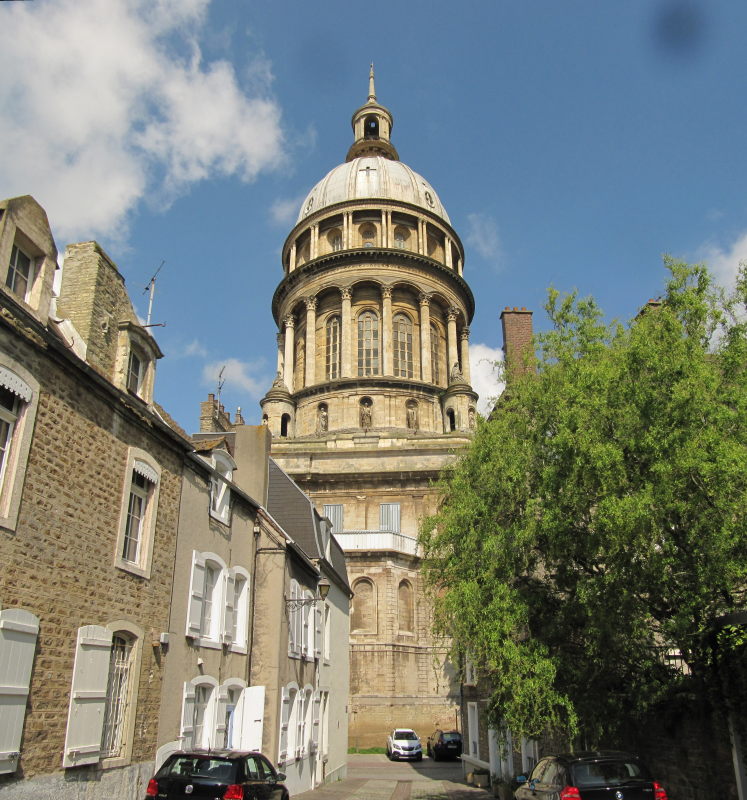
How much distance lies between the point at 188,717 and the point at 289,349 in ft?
119

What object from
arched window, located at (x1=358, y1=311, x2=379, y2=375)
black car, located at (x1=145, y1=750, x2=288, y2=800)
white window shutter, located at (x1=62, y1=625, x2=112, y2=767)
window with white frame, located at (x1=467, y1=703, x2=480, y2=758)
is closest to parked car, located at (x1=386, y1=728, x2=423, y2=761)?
window with white frame, located at (x1=467, y1=703, x2=480, y2=758)

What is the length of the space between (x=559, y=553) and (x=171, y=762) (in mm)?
6889

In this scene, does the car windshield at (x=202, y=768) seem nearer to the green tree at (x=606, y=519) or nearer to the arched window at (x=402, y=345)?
the green tree at (x=606, y=519)

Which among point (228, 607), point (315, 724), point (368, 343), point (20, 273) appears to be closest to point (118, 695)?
point (228, 607)

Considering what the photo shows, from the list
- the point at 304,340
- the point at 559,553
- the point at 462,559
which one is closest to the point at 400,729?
the point at 462,559

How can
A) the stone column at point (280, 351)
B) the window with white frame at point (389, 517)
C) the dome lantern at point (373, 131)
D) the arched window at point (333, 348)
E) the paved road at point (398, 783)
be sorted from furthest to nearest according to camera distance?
the dome lantern at point (373, 131), the stone column at point (280, 351), the arched window at point (333, 348), the window with white frame at point (389, 517), the paved road at point (398, 783)

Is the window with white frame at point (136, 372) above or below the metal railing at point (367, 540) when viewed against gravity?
below

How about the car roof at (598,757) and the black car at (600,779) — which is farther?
the car roof at (598,757)

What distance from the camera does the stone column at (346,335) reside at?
43219 millimetres

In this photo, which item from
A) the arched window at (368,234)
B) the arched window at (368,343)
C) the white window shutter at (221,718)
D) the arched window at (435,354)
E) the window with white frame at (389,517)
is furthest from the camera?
the arched window at (368,234)

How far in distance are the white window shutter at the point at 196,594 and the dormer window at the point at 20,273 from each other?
16.5 ft

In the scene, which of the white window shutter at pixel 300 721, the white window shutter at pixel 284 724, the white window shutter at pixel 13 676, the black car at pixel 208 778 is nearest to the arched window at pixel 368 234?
the white window shutter at pixel 300 721

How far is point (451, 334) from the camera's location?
46500 millimetres

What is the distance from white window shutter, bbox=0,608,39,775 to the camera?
24.3 ft
